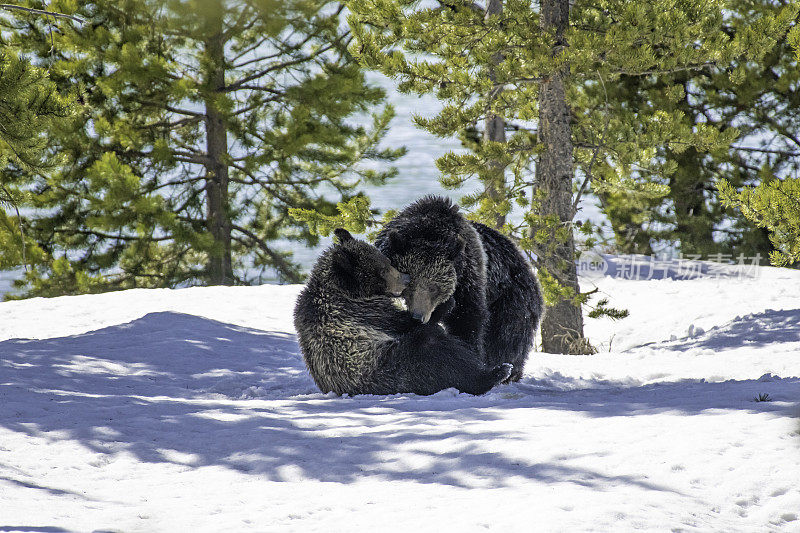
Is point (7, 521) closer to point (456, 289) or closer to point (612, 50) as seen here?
point (456, 289)

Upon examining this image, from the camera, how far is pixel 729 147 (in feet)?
56.0

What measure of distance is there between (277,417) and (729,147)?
15.9 meters

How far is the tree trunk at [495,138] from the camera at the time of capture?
960cm

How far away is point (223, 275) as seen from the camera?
59.2 ft

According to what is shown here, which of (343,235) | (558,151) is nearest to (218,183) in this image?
(558,151)

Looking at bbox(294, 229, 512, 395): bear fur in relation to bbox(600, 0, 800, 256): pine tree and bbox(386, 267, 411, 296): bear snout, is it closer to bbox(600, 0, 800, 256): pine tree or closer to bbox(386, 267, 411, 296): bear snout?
bbox(386, 267, 411, 296): bear snout

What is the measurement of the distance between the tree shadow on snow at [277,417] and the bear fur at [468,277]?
1.61ft

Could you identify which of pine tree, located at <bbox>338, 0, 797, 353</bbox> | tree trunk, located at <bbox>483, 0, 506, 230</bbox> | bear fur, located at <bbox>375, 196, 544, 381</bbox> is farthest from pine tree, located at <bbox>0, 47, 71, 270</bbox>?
tree trunk, located at <bbox>483, 0, 506, 230</bbox>

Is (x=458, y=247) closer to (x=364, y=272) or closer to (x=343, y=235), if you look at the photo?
(x=364, y=272)

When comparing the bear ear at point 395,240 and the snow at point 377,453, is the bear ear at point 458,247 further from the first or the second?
the snow at point 377,453

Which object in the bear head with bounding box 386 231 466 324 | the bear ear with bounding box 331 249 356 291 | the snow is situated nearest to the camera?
the snow

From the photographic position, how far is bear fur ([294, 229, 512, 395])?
513cm

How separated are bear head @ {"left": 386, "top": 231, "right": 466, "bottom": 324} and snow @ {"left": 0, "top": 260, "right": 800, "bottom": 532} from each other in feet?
2.28

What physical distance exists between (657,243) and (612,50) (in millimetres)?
11319
